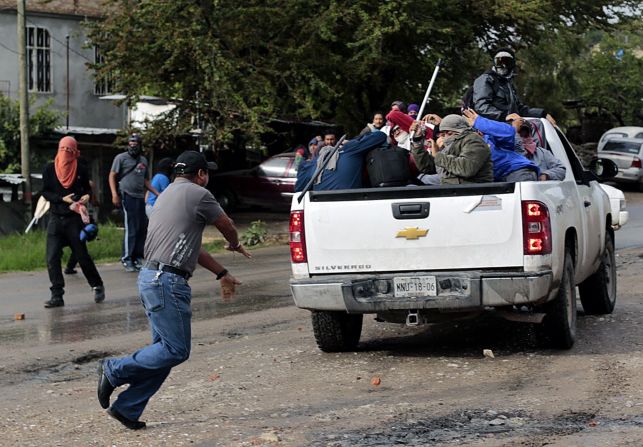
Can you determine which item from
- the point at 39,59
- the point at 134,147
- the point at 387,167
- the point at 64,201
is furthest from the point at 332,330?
the point at 39,59

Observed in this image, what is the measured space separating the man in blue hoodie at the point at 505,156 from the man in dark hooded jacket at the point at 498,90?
1681 mm

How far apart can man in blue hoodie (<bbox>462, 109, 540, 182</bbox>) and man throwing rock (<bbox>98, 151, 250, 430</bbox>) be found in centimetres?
295

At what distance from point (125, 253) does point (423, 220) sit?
8.98 m

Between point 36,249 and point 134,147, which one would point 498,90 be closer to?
point 134,147

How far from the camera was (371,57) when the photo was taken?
82.3ft

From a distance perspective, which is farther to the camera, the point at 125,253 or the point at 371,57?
the point at 371,57

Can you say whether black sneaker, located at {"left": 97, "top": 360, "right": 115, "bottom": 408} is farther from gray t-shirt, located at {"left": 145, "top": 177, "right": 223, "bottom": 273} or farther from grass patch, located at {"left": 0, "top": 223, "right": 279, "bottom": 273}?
grass patch, located at {"left": 0, "top": 223, "right": 279, "bottom": 273}

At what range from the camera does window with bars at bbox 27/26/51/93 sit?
39156 millimetres

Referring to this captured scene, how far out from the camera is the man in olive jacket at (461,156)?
30.4 ft

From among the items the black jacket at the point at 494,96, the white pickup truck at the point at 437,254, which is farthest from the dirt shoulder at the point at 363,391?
the black jacket at the point at 494,96

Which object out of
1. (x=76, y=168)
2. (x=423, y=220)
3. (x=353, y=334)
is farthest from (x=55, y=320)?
(x=423, y=220)

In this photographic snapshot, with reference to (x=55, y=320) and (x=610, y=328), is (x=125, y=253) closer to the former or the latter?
(x=55, y=320)

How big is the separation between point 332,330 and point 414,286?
0.96 metres

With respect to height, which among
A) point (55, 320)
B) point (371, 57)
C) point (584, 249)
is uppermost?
point (371, 57)
